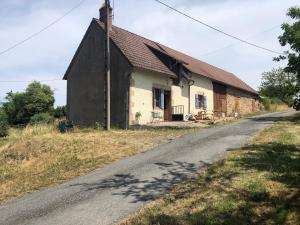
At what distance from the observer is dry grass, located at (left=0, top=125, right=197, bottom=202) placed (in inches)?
478

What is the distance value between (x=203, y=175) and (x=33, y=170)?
5.83 m

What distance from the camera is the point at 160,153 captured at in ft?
45.4

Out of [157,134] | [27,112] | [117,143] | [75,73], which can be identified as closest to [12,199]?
[117,143]

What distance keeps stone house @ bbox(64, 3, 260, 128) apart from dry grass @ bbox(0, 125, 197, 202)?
5.13 metres

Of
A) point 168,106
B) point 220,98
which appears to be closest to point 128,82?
point 168,106

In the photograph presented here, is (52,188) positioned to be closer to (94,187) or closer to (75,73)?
(94,187)

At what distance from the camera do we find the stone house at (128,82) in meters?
23.3

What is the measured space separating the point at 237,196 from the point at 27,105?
32.0 meters

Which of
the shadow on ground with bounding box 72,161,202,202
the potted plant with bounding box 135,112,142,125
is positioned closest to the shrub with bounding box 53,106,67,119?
the potted plant with bounding box 135,112,142,125

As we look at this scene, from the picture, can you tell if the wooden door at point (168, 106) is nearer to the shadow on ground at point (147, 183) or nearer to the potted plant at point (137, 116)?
the potted plant at point (137, 116)

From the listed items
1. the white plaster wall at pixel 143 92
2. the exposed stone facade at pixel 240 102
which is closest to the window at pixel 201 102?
the exposed stone facade at pixel 240 102

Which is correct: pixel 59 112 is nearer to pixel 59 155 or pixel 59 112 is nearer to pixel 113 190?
pixel 59 155

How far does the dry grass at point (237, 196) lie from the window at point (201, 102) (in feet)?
60.6

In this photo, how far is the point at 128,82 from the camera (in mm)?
23062
